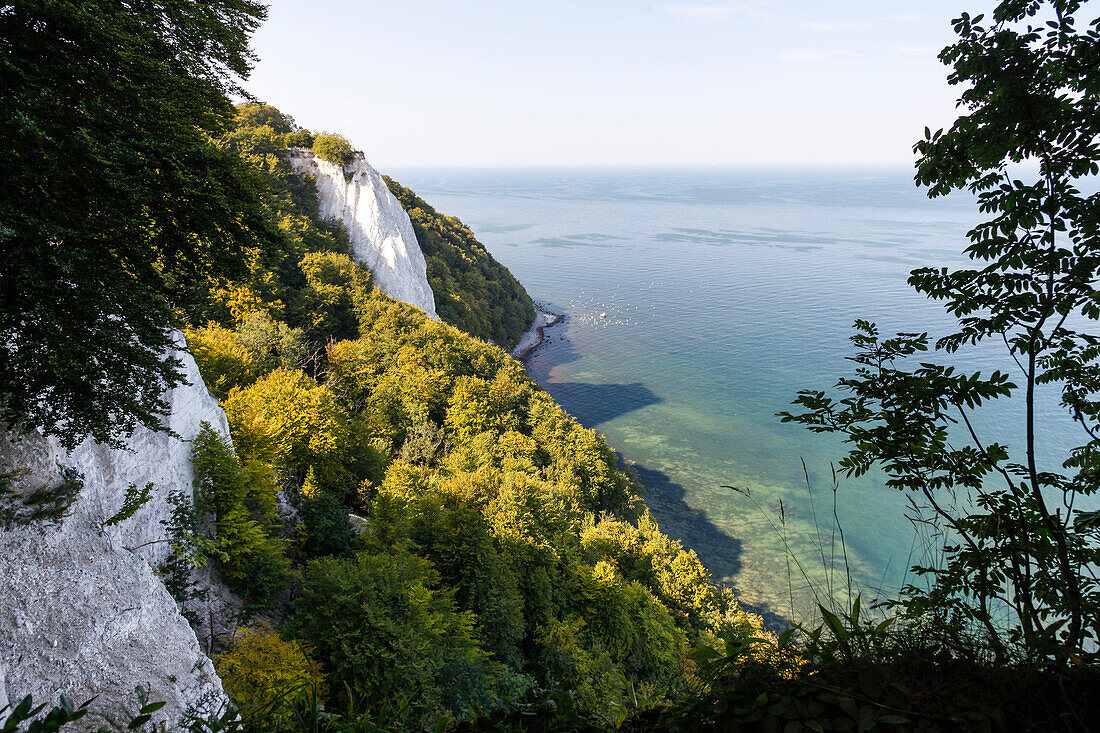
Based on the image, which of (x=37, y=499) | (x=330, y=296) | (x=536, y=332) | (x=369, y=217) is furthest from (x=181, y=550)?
(x=536, y=332)

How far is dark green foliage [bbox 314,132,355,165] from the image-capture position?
5334cm

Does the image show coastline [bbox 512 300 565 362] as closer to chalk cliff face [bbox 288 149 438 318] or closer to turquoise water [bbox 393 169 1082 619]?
turquoise water [bbox 393 169 1082 619]

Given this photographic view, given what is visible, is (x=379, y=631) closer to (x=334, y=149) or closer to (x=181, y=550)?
(x=181, y=550)

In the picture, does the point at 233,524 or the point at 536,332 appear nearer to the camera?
the point at 233,524

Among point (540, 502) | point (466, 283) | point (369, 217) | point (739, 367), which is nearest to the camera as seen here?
point (540, 502)

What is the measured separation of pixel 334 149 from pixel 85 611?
54.0m

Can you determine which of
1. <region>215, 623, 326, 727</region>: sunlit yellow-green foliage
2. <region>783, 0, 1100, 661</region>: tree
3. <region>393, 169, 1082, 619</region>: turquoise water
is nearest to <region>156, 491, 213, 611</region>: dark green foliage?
<region>215, 623, 326, 727</region>: sunlit yellow-green foliage

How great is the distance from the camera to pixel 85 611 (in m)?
8.50

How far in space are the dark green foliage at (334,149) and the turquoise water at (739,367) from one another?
111ft

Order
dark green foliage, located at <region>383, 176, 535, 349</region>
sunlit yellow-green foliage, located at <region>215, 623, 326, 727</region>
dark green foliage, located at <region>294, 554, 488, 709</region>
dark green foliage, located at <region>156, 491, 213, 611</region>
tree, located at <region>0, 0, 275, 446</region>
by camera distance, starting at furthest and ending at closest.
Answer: dark green foliage, located at <region>383, 176, 535, 349</region> → dark green foliage, located at <region>294, 554, 488, 709</region> → dark green foliage, located at <region>156, 491, 213, 611</region> → sunlit yellow-green foliage, located at <region>215, 623, 326, 727</region> → tree, located at <region>0, 0, 275, 446</region>

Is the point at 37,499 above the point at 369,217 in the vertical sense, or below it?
below

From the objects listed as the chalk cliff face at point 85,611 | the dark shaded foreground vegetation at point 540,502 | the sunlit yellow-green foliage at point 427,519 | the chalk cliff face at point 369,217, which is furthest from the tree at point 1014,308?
the chalk cliff face at point 369,217

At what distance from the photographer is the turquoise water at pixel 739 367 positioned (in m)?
37.4

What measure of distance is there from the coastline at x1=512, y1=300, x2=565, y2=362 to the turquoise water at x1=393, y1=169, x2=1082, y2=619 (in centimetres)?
164
